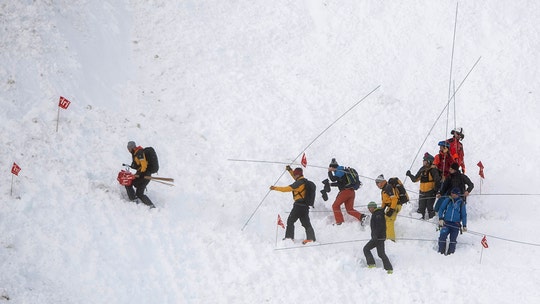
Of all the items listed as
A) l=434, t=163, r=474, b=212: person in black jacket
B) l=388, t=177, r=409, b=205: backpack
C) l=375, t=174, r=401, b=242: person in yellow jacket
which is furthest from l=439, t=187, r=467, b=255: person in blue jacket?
l=375, t=174, r=401, b=242: person in yellow jacket

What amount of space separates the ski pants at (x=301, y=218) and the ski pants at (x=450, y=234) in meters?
3.00

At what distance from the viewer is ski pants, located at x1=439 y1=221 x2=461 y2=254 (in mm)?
12359

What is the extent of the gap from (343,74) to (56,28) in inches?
360

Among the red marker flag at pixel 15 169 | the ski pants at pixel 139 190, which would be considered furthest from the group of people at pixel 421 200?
the red marker flag at pixel 15 169

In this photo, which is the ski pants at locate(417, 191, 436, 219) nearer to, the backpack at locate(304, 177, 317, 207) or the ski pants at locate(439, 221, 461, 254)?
the ski pants at locate(439, 221, 461, 254)

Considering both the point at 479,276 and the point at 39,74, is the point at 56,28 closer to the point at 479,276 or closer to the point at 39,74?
the point at 39,74

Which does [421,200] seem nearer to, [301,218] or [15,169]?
[301,218]

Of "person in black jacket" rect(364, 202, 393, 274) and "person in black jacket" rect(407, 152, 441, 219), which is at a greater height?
"person in black jacket" rect(407, 152, 441, 219)

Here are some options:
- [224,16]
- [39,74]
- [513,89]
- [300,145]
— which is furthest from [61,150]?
[513,89]

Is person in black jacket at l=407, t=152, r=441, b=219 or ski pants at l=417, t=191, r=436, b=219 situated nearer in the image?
person in black jacket at l=407, t=152, r=441, b=219

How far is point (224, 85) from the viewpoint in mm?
16969

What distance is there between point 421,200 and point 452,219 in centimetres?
151

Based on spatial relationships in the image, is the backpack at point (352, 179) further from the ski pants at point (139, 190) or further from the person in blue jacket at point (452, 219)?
the ski pants at point (139, 190)

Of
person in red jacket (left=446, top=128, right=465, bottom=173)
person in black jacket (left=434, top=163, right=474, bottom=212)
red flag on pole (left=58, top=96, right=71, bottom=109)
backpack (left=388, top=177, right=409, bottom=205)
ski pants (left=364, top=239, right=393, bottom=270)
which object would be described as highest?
person in red jacket (left=446, top=128, right=465, bottom=173)
